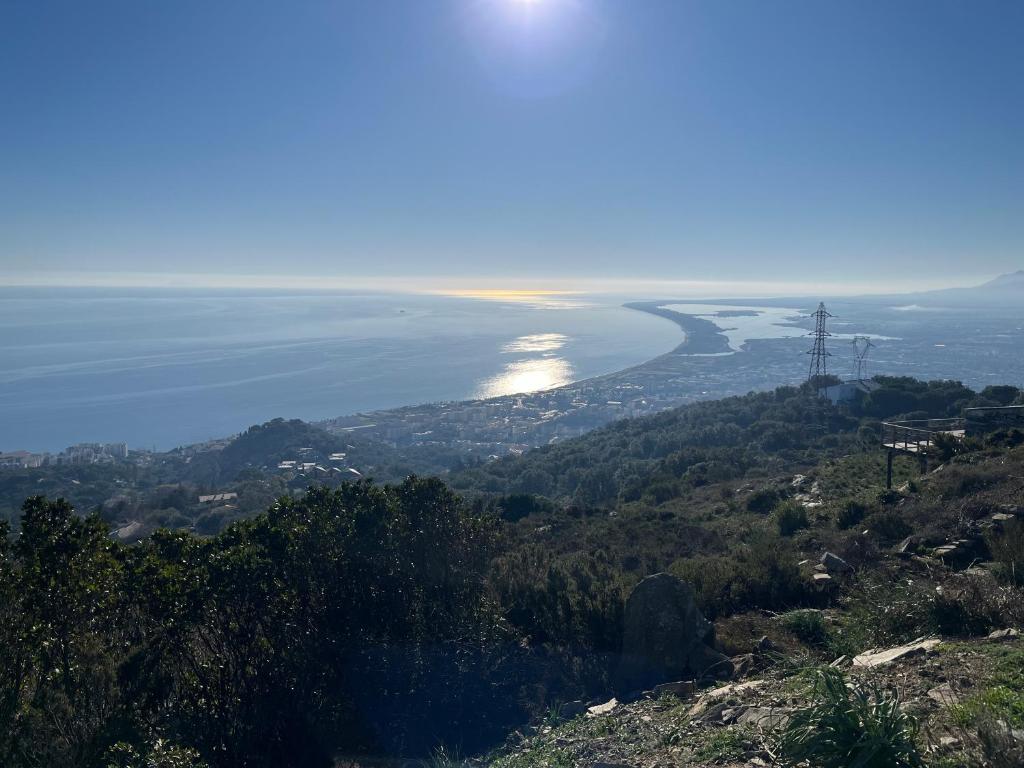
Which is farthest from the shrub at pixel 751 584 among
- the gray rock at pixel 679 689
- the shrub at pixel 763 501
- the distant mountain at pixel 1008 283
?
the distant mountain at pixel 1008 283

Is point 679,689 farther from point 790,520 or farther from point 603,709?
point 790,520

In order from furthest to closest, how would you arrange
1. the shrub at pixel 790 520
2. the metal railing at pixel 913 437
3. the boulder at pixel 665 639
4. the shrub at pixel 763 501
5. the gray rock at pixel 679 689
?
the shrub at pixel 763 501, the metal railing at pixel 913 437, the shrub at pixel 790 520, the boulder at pixel 665 639, the gray rock at pixel 679 689

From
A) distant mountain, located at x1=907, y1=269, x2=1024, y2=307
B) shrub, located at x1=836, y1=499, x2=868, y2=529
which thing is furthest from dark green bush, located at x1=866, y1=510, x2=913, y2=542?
distant mountain, located at x1=907, y1=269, x2=1024, y2=307

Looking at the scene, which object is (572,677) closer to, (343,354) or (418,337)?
(343,354)

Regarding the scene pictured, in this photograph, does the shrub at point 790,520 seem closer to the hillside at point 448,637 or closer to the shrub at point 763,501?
the hillside at point 448,637

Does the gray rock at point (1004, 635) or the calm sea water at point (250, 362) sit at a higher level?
the gray rock at point (1004, 635)

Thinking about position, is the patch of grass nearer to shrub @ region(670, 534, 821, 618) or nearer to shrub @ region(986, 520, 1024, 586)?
shrub @ region(986, 520, 1024, 586)
